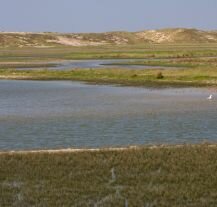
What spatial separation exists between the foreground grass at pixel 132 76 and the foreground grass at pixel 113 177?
A: 33813 millimetres

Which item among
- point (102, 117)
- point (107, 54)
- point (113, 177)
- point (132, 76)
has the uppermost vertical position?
point (113, 177)

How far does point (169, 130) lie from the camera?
Result: 2348 cm

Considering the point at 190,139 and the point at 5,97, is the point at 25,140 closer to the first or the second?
the point at 190,139

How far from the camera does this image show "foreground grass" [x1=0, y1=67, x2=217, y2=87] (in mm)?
50591

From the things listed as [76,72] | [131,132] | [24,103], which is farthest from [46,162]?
[76,72]

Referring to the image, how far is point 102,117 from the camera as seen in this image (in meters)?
28.7

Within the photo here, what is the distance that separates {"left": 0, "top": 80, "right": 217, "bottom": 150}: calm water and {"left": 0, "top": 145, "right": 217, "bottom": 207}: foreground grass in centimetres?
468

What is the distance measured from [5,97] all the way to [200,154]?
92.3 feet

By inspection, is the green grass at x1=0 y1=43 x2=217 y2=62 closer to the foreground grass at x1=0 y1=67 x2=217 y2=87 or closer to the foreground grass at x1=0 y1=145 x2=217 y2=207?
the foreground grass at x1=0 y1=67 x2=217 y2=87

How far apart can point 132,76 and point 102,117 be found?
26.7 metres

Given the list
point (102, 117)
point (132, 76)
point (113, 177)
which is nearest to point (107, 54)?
point (132, 76)

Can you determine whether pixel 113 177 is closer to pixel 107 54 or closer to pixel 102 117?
pixel 102 117

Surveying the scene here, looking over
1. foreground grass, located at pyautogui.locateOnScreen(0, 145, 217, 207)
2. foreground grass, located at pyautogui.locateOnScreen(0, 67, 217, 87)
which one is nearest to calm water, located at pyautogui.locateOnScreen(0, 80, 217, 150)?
Result: foreground grass, located at pyautogui.locateOnScreen(0, 145, 217, 207)

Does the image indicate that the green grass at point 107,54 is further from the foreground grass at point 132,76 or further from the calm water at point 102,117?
the calm water at point 102,117
